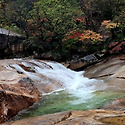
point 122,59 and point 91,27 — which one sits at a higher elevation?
point 91,27

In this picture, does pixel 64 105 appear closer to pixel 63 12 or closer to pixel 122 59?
pixel 122 59

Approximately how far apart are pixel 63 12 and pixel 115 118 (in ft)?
45.2

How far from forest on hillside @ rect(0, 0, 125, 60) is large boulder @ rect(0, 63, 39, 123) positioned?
8320 millimetres

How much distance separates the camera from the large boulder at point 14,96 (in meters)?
4.52

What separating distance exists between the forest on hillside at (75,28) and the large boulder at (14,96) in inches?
328

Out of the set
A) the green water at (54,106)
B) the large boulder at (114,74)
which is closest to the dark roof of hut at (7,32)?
the large boulder at (114,74)

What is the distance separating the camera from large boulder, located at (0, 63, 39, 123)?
4523mm

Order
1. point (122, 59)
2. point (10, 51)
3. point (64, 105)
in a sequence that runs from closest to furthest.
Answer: point (64, 105) → point (122, 59) → point (10, 51)

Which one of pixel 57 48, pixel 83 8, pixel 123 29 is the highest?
pixel 83 8

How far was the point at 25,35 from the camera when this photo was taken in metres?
19.8

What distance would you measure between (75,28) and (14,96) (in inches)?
447

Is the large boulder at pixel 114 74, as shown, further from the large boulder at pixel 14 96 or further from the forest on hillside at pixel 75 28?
the large boulder at pixel 14 96

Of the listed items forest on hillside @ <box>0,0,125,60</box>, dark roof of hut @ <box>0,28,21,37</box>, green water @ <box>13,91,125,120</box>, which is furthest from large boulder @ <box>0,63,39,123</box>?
dark roof of hut @ <box>0,28,21,37</box>

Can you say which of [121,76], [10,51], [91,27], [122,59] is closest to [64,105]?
[121,76]
